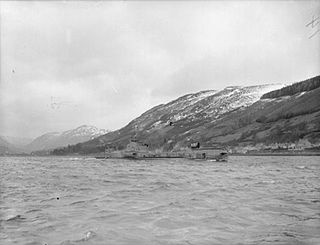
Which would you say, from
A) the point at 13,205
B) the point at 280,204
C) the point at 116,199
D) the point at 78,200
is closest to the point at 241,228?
the point at 280,204

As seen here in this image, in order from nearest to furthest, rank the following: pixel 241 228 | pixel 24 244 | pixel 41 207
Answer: pixel 24 244 < pixel 241 228 < pixel 41 207

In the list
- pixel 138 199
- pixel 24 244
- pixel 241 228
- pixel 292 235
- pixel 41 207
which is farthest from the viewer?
pixel 138 199

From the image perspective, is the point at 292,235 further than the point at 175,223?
No

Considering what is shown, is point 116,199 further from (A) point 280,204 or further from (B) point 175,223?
(A) point 280,204

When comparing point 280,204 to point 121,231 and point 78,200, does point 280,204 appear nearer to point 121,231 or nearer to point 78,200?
point 121,231

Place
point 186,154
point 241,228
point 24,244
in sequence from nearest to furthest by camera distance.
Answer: point 24,244
point 241,228
point 186,154

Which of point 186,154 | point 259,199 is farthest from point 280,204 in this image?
point 186,154

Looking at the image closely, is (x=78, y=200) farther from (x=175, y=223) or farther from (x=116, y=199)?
(x=175, y=223)

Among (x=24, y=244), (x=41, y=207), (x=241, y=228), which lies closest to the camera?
(x=24, y=244)

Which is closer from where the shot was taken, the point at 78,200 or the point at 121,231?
the point at 121,231
